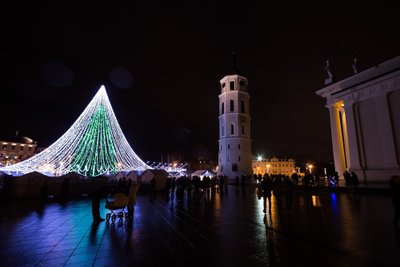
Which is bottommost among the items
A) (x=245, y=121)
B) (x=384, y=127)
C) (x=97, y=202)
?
(x=97, y=202)

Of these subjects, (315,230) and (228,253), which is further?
(315,230)

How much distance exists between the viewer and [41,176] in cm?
1817

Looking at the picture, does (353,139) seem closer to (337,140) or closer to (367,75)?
(337,140)

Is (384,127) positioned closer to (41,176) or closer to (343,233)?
(343,233)

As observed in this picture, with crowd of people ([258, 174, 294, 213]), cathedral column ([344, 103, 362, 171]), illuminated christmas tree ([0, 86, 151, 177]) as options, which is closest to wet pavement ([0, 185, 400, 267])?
crowd of people ([258, 174, 294, 213])

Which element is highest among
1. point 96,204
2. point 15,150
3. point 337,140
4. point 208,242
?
point 15,150

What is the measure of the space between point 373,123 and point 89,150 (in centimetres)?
3103

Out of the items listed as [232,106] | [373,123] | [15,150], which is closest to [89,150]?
[373,123]

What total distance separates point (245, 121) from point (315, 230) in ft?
154

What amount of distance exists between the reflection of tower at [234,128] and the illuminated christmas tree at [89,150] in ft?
91.8

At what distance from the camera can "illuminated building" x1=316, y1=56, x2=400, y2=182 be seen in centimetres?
2070

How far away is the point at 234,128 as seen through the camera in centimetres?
5106

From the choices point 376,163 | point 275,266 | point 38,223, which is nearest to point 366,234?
point 275,266

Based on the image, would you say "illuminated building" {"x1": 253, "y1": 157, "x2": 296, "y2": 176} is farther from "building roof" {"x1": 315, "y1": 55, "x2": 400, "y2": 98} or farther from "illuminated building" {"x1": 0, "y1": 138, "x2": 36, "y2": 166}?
"illuminated building" {"x1": 0, "y1": 138, "x2": 36, "y2": 166}
